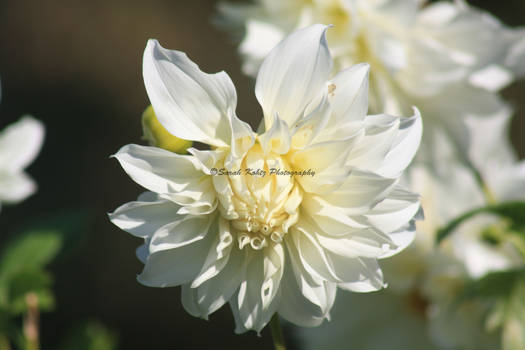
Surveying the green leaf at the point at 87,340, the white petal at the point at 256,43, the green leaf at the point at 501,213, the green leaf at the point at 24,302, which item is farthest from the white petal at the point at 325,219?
A: the green leaf at the point at 87,340

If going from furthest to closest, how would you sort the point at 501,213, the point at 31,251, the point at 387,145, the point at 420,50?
the point at 31,251 → the point at 420,50 → the point at 501,213 → the point at 387,145

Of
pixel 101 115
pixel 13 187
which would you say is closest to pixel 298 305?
pixel 13 187

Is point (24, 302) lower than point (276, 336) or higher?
lower

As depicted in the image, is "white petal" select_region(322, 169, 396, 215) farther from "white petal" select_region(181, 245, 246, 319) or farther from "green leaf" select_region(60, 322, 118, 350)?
"green leaf" select_region(60, 322, 118, 350)

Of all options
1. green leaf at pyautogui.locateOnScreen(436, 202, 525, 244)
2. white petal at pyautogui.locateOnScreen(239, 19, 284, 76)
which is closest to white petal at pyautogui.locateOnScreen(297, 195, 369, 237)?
green leaf at pyautogui.locateOnScreen(436, 202, 525, 244)

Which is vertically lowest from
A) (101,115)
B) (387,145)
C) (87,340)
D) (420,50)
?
(101,115)

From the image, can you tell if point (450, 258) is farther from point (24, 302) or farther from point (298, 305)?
point (24, 302)

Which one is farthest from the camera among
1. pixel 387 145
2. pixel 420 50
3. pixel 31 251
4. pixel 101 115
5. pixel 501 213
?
pixel 101 115
